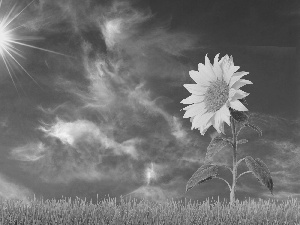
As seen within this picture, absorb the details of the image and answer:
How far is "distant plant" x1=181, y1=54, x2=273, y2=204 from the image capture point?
2.57 meters

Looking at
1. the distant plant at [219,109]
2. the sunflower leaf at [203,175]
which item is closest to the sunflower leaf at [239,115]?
the distant plant at [219,109]

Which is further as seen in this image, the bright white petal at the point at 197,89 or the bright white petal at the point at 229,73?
the bright white petal at the point at 197,89

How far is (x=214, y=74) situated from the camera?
2736 mm

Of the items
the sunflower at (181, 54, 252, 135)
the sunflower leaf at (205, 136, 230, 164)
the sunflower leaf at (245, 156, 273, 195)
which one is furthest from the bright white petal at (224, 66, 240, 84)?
the sunflower leaf at (245, 156, 273, 195)

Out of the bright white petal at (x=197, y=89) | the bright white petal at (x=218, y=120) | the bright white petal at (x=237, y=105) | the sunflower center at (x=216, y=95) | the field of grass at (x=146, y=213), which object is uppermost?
the bright white petal at (x=197, y=89)

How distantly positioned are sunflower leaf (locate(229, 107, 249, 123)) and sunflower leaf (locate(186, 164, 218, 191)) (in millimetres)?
375

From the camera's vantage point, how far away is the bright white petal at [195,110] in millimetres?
2736

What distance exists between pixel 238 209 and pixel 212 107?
1.01 m

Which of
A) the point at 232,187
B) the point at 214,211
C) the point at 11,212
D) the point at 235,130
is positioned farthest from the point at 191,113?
the point at 11,212

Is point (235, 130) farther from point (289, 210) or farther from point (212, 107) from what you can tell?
point (289, 210)

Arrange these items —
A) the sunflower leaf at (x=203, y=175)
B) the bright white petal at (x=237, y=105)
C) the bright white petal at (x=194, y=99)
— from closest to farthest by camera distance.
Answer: the bright white petal at (x=237, y=105) < the sunflower leaf at (x=203, y=175) < the bright white petal at (x=194, y=99)

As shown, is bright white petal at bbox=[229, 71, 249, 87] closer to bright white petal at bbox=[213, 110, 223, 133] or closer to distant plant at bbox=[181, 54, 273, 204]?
distant plant at bbox=[181, 54, 273, 204]

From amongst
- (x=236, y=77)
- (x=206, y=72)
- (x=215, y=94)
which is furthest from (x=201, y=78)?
(x=236, y=77)

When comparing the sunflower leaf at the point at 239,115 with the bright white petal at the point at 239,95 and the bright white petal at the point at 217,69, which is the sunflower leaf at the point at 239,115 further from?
the bright white petal at the point at 217,69
